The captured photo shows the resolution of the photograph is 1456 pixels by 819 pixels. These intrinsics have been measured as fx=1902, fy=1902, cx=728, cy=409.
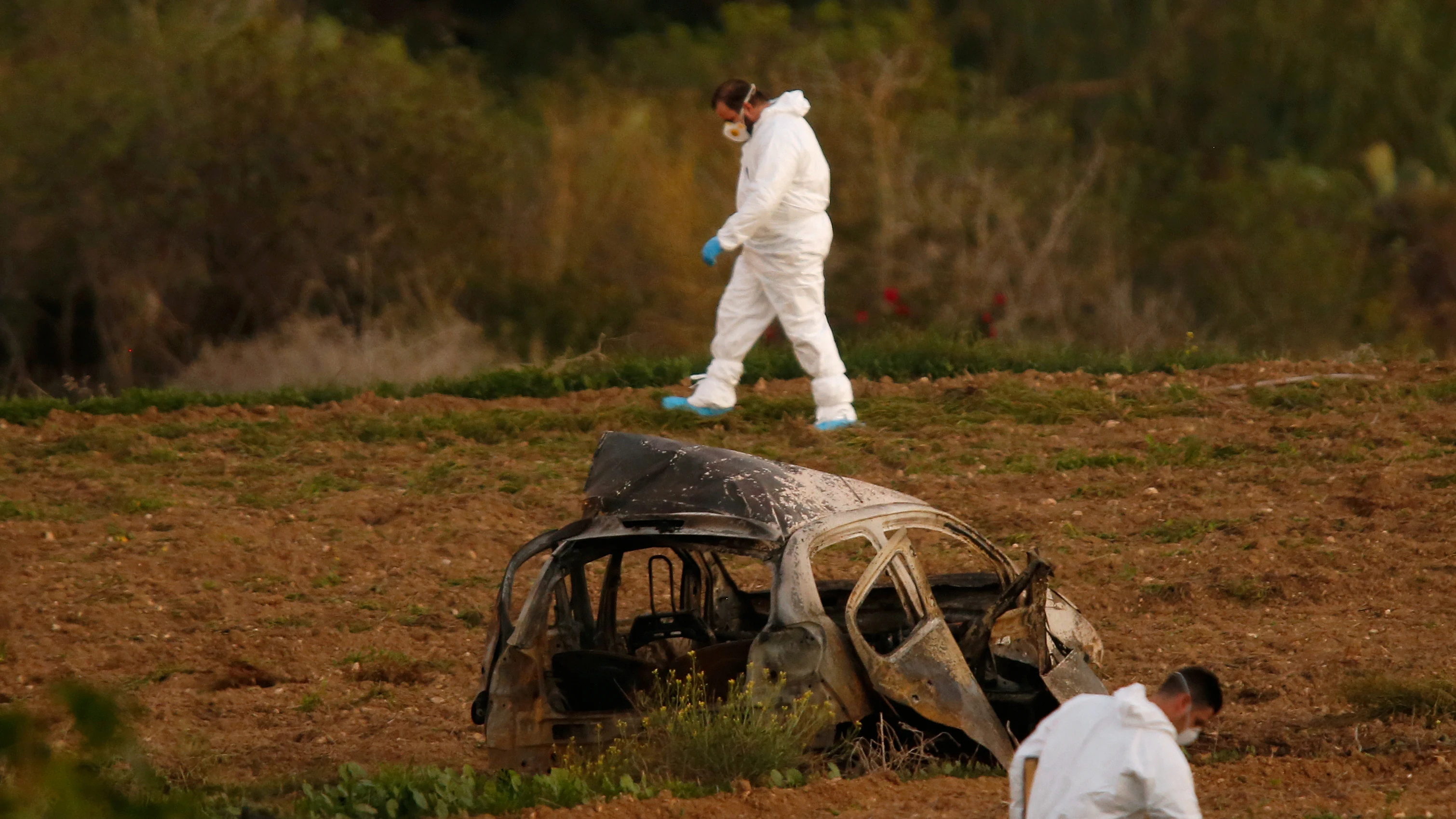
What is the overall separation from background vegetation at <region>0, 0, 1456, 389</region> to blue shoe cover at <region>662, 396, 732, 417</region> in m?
3.25

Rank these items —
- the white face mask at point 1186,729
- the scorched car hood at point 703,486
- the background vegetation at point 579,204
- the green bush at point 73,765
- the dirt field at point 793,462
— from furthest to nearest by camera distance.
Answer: the background vegetation at point 579,204 < the dirt field at point 793,462 < the scorched car hood at point 703,486 < the white face mask at point 1186,729 < the green bush at point 73,765

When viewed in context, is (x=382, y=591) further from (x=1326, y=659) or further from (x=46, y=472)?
(x=1326, y=659)

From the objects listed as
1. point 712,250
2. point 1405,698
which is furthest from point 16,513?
point 1405,698

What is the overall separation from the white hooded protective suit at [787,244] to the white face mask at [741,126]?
6 centimetres

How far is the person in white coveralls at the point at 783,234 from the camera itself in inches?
499

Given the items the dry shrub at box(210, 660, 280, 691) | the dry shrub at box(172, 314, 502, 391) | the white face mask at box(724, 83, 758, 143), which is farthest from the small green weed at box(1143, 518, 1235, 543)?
the dry shrub at box(172, 314, 502, 391)

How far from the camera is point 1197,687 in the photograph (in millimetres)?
4855

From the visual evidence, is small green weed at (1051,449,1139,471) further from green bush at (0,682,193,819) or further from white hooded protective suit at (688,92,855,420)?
green bush at (0,682,193,819)

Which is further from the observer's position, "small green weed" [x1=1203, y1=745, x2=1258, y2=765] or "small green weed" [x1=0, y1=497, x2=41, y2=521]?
"small green weed" [x1=0, y1=497, x2=41, y2=521]

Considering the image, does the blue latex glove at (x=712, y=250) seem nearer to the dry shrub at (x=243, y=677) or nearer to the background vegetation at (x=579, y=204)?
the background vegetation at (x=579, y=204)

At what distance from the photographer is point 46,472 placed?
509 inches

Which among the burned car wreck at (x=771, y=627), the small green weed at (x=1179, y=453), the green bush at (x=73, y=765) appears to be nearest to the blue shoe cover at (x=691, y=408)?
the small green weed at (x=1179, y=453)

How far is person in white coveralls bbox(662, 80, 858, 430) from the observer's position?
499 inches

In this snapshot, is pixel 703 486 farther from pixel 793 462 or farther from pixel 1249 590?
pixel 793 462
